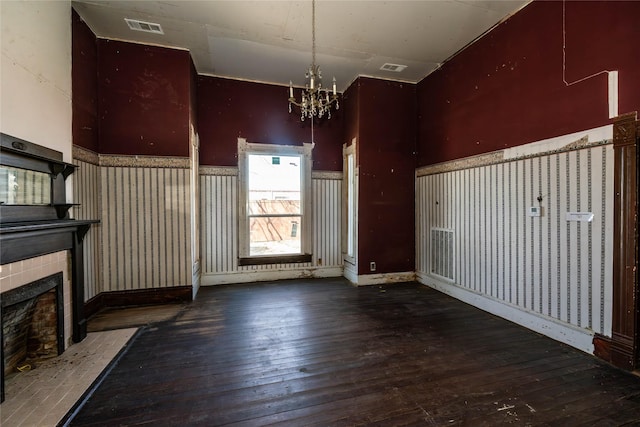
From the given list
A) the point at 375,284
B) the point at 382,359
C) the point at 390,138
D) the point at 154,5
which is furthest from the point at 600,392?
the point at 154,5

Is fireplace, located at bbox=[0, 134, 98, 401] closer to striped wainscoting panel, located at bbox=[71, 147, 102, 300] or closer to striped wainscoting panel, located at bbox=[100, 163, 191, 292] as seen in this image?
striped wainscoting panel, located at bbox=[71, 147, 102, 300]

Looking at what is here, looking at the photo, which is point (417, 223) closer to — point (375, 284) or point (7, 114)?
point (375, 284)

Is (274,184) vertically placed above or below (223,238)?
above

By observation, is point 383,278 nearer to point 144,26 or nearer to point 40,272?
point 40,272

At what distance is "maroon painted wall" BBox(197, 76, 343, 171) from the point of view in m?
4.74

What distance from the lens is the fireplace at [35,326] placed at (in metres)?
2.21

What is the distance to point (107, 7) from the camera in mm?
3104

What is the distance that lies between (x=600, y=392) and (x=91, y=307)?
4.83 m

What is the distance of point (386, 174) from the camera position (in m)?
4.89

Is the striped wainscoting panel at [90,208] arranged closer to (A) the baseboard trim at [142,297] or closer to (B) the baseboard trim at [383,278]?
(A) the baseboard trim at [142,297]

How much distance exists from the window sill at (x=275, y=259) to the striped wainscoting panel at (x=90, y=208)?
192 centimetres

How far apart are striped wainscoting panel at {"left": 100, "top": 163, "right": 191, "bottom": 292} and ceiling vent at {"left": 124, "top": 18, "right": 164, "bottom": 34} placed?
1621 millimetres

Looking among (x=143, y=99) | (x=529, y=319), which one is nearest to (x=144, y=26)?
(x=143, y=99)

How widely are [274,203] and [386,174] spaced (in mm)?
1976
